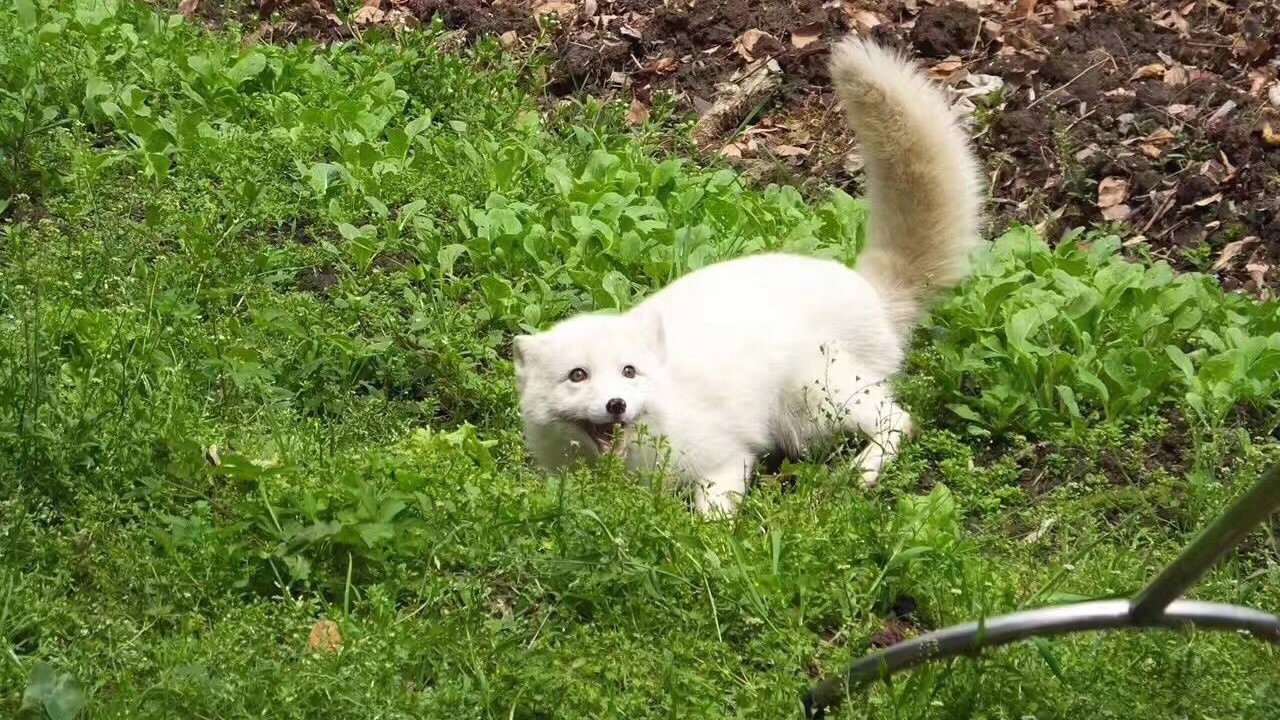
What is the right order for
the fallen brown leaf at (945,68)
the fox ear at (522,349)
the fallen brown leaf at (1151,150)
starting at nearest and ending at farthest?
the fox ear at (522,349)
the fallen brown leaf at (1151,150)
the fallen brown leaf at (945,68)

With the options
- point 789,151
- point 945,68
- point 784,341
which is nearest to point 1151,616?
point 784,341

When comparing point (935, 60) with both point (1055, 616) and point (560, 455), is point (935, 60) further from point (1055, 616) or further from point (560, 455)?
point (1055, 616)

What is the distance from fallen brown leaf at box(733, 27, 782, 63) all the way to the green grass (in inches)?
36.1

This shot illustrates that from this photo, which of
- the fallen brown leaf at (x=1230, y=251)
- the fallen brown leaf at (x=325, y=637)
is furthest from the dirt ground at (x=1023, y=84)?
the fallen brown leaf at (x=325, y=637)

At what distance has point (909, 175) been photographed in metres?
5.06

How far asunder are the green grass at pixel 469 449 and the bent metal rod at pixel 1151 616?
0.16 meters

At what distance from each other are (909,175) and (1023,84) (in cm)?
192

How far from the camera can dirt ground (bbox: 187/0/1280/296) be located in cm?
590

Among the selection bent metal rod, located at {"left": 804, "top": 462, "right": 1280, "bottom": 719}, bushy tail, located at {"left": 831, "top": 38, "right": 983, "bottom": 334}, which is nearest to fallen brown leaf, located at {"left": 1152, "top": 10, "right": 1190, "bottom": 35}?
bushy tail, located at {"left": 831, "top": 38, "right": 983, "bottom": 334}

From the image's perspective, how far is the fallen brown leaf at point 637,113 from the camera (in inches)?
→ 278

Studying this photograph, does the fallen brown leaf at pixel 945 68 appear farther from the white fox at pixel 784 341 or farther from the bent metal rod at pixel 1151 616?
the bent metal rod at pixel 1151 616

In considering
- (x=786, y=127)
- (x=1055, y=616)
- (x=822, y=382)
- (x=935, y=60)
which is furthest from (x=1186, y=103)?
(x=1055, y=616)

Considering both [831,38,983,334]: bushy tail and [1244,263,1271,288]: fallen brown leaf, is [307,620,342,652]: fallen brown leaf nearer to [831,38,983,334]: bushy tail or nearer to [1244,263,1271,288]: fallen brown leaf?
[831,38,983,334]: bushy tail

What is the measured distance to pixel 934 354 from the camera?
16.5 feet
